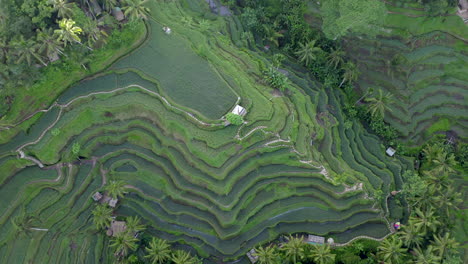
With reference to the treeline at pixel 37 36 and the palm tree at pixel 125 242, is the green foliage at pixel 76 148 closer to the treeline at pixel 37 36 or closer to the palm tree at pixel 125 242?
the treeline at pixel 37 36

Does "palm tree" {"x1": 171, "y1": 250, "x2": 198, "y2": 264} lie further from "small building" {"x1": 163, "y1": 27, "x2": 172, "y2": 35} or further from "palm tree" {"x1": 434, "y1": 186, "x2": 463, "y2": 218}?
"palm tree" {"x1": 434, "y1": 186, "x2": 463, "y2": 218}

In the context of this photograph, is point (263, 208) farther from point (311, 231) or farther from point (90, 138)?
point (90, 138)

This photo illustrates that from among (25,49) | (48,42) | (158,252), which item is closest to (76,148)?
(25,49)

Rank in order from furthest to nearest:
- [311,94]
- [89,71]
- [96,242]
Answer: [311,94], [89,71], [96,242]

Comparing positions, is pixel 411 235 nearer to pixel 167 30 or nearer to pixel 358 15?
pixel 358 15

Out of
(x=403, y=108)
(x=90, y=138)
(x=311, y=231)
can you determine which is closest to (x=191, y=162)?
(x=90, y=138)

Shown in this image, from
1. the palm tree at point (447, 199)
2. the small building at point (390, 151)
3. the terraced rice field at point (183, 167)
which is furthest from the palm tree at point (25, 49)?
the palm tree at point (447, 199)
